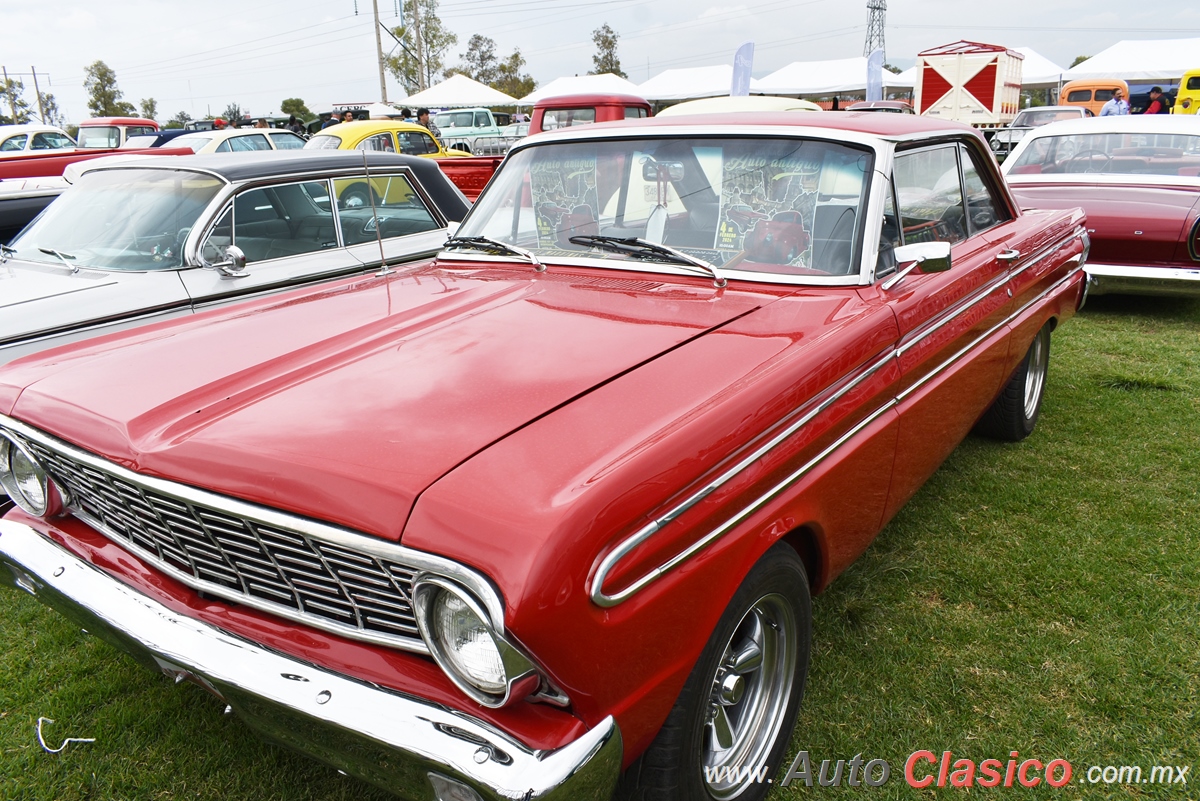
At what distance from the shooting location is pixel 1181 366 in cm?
574

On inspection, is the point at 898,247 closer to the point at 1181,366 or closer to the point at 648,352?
the point at 648,352

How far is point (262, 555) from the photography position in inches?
72.1

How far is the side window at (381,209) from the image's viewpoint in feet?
17.8

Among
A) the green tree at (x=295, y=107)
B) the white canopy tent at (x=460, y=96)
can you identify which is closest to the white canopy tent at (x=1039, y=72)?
the white canopy tent at (x=460, y=96)

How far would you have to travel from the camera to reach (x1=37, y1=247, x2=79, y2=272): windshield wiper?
4.66 meters

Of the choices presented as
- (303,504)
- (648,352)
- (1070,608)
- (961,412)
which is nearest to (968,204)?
(961,412)

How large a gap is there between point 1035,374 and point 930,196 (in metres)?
1.76

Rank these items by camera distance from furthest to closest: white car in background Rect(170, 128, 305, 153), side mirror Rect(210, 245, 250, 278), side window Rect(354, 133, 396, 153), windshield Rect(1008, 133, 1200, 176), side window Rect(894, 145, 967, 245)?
white car in background Rect(170, 128, 305, 153) < side window Rect(354, 133, 396, 153) < windshield Rect(1008, 133, 1200, 176) < side mirror Rect(210, 245, 250, 278) < side window Rect(894, 145, 967, 245)

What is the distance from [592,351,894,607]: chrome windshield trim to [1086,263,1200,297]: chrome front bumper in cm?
523

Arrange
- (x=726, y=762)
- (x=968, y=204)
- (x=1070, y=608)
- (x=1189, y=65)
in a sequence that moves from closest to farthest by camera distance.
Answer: (x=726, y=762)
(x=1070, y=608)
(x=968, y=204)
(x=1189, y=65)

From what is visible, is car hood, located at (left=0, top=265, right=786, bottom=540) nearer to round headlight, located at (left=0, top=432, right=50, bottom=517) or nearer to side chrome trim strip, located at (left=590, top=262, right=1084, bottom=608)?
round headlight, located at (left=0, top=432, right=50, bottom=517)

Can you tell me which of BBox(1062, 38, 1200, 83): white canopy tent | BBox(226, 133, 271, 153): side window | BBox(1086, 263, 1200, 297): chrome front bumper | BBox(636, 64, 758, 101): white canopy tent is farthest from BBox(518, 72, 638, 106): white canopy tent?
BBox(1086, 263, 1200, 297): chrome front bumper

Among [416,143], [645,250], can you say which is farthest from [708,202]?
[416,143]

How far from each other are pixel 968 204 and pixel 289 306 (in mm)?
2771
